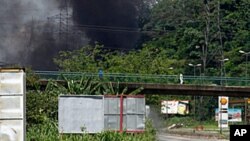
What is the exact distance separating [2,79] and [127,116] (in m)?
19.9

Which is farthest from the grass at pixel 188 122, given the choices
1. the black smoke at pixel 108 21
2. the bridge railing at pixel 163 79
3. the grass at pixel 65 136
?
the grass at pixel 65 136

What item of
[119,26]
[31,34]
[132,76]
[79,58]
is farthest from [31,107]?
[119,26]

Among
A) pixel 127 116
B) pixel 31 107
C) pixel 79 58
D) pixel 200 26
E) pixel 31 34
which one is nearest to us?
pixel 127 116

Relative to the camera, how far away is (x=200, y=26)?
126 m

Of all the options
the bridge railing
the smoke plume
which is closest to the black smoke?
the smoke plume

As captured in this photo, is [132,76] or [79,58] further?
[79,58]

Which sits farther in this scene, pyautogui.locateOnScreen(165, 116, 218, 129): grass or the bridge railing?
pyautogui.locateOnScreen(165, 116, 218, 129): grass

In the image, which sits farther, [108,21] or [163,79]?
[108,21]

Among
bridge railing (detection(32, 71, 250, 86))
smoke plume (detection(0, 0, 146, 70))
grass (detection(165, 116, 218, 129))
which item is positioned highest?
smoke plume (detection(0, 0, 146, 70))

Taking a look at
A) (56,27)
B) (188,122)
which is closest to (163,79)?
(188,122)

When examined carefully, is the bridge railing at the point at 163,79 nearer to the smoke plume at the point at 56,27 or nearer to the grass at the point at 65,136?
the grass at the point at 65,136

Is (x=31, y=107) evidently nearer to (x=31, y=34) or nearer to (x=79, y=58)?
(x=79, y=58)

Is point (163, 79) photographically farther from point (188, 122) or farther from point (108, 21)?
point (108, 21)

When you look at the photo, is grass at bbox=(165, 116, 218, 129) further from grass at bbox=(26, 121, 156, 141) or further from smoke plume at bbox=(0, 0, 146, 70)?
grass at bbox=(26, 121, 156, 141)
